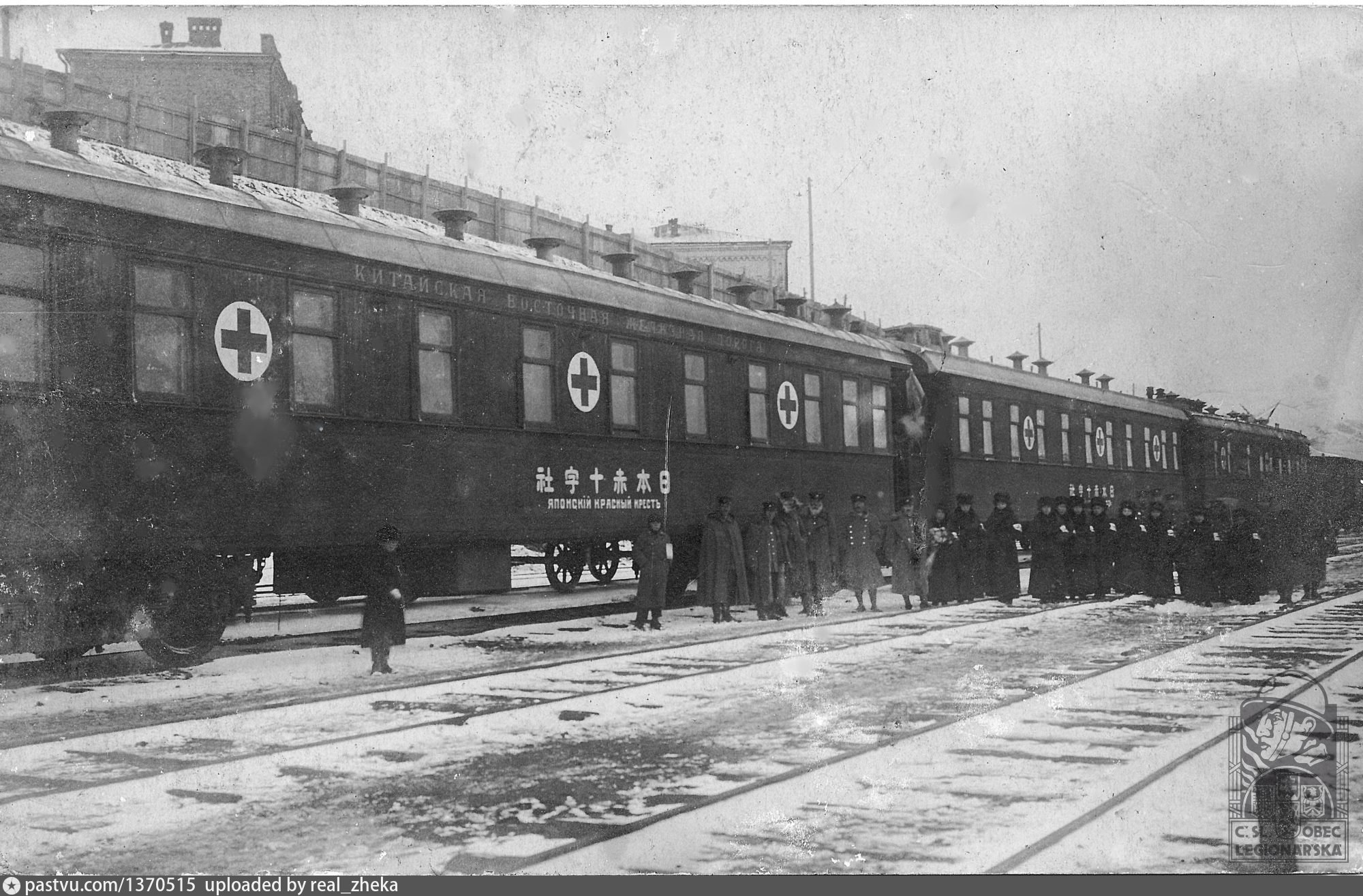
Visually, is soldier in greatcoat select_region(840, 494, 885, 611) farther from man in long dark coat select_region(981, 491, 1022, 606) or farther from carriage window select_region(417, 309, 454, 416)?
carriage window select_region(417, 309, 454, 416)

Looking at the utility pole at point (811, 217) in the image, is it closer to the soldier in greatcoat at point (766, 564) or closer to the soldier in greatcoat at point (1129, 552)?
the soldier in greatcoat at point (766, 564)

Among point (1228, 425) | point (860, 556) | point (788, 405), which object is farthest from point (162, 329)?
point (1228, 425)

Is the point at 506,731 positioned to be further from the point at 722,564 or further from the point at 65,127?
the point at 722,564

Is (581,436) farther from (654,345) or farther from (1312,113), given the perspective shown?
(1312,113)

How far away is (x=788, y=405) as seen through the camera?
12.6m

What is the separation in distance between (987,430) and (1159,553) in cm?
353

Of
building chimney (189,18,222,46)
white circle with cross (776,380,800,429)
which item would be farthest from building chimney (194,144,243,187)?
white circle with cross (776,380,800,429)

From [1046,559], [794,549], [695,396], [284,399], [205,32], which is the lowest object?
[1046,559]

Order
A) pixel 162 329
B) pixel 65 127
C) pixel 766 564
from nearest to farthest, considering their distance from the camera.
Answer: pixel 162 329
pixel 65 127
pixel 766 564

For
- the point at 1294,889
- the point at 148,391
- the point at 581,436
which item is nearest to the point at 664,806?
the point at 1294,889

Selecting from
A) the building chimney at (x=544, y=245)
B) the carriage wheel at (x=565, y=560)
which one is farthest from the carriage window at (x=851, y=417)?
the building chimney at (x=544, y=245)

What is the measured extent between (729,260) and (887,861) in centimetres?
798

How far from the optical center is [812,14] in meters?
6.62

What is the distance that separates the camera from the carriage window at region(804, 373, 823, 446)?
13.0 metres
